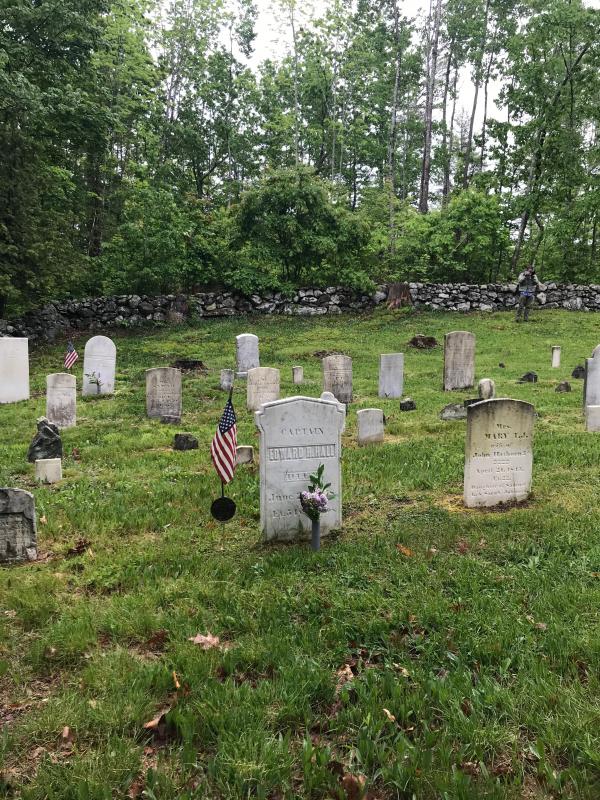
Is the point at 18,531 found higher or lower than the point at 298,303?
lower

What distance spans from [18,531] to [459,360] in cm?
1055

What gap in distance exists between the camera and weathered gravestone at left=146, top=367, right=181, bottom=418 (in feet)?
35.2

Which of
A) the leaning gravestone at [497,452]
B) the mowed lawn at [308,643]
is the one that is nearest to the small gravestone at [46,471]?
the mowed lawn at [308,643]

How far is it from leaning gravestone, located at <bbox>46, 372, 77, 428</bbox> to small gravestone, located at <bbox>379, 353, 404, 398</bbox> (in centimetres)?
657

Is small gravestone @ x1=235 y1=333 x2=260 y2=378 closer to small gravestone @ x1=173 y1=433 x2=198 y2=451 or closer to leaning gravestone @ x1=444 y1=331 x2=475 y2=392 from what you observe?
leaning gravestone @ x1=444 y1=331 x2=475 y2=392

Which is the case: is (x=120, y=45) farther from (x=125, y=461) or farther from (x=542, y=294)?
(x=125, y=461)

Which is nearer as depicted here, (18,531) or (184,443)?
(18,531)

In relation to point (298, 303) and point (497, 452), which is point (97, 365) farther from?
point (298, 303)

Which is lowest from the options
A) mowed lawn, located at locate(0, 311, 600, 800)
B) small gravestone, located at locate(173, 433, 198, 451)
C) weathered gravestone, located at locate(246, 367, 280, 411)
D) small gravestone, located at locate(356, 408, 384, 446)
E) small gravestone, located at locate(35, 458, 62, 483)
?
mowed lawn, located at locate(0, 311, 600, 800)

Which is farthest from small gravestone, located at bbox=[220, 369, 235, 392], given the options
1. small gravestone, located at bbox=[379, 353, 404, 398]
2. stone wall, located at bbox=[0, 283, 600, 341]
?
stone wall, located at bbox=[0, 283, 600, 341]

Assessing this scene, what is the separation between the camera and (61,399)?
9953 millimetres

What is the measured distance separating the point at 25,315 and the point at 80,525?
1711 cm

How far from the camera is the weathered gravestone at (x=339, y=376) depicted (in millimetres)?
11688

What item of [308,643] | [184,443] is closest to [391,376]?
[184,443]
